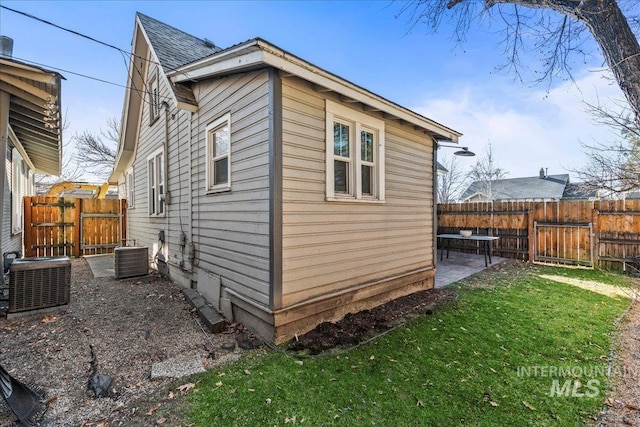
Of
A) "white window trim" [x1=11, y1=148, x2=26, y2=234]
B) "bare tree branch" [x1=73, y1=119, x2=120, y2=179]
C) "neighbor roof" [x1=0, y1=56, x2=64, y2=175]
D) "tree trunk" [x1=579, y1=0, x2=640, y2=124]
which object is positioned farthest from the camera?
"bare tree branch" [x1=73, y1=119, x2=120, y2=179]

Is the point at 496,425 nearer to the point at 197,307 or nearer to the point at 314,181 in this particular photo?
the point at 314,181

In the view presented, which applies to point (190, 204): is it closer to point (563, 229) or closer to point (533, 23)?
point (533, 23)

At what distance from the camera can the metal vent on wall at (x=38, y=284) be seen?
172 inches

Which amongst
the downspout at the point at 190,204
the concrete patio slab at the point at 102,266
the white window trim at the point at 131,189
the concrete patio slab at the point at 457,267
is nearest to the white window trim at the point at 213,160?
the downspout at the point at 190,204

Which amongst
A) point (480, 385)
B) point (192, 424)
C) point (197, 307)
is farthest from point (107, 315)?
point (480, 385)

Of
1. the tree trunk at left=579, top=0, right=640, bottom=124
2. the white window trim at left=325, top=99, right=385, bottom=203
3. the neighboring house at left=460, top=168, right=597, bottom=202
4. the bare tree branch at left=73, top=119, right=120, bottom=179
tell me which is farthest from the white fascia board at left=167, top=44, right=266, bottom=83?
the neighboring house at left=460, top=168, right=597, bottom=202

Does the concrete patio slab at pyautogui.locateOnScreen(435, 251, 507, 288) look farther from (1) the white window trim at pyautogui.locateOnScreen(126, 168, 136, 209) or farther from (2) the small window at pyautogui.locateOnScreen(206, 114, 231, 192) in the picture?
(1) the white window trim at pyautogui.locateOnScreen(126, 168, 136, 209)

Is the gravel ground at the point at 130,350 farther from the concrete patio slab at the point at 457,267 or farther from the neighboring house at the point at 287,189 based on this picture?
the concrete patio slab at the point at 457,267

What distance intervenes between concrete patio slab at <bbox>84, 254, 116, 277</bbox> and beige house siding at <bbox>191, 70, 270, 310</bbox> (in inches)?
145

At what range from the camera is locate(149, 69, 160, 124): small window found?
24.0 feet

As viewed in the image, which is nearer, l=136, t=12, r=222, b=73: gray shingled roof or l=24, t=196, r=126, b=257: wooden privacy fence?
l=136, t=12, r=222, b=73: gray shingled roof

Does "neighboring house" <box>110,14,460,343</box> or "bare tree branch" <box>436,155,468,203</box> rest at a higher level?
"bare tree branch" <box>436,155,468,203</box>

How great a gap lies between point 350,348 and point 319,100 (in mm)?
3281

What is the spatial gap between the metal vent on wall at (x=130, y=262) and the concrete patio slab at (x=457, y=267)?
6.95 meters
